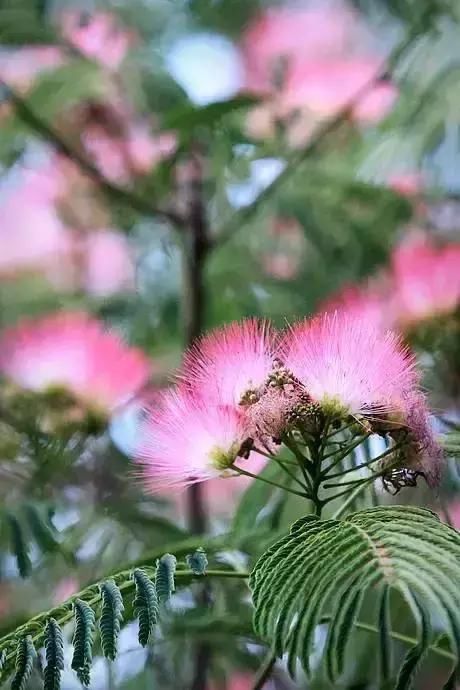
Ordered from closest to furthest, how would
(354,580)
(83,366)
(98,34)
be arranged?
(354,580), (83,366), (98,34)

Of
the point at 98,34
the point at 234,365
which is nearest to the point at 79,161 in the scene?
the point at 98,34

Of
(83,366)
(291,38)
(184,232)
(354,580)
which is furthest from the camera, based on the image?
(291,38)

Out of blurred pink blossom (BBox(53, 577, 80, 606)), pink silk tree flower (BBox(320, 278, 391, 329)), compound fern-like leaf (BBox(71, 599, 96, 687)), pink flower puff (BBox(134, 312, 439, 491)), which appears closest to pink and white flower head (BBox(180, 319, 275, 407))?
pink flower puff (BBox(134, 312, 439, 491))

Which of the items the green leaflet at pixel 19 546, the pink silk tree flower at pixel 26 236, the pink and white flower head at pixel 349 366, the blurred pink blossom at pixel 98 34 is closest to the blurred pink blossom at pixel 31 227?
the pink silk tree flower at pixel 26 236

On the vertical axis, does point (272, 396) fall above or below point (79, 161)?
below

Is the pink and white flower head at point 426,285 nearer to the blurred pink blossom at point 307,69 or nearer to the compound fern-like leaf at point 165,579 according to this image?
the blurred pink blossom at point 307,69

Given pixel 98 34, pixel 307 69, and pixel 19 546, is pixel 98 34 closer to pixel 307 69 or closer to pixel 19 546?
pixel 307 69
